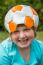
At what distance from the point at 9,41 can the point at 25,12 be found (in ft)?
1.21

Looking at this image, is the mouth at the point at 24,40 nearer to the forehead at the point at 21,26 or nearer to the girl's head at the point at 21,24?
the girl's head at the point at 21,24

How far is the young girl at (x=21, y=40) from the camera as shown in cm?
274

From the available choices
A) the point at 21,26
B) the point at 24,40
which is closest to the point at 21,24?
the point at 21,26

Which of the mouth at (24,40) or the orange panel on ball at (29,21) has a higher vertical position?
the orange panel on ball at (29,21)

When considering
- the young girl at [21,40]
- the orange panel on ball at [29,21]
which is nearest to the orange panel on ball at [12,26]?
the young girl at [21,40]

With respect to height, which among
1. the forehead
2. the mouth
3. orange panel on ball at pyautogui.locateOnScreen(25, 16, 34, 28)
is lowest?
the mouth

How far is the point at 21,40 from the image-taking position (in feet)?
9.16

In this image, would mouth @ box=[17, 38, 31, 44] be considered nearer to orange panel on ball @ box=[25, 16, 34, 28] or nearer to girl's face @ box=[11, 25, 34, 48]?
girl's face @ box=[11, 25, 34, 48]

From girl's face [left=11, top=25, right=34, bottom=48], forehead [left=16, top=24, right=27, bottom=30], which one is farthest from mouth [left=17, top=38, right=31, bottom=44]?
forehead [left=16, top=24, right=27, bottom=30]

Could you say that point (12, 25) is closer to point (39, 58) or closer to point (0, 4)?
point (39, 58)

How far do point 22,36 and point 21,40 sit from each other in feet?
0.16

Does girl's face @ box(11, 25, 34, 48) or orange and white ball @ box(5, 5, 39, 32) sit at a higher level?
orange and white ball @ box(5, 5, 39, 32)

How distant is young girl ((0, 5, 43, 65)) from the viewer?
2.74 metres

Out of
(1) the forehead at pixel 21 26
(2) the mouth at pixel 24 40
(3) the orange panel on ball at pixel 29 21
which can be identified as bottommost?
(2) the mouth at pixel 24 40
